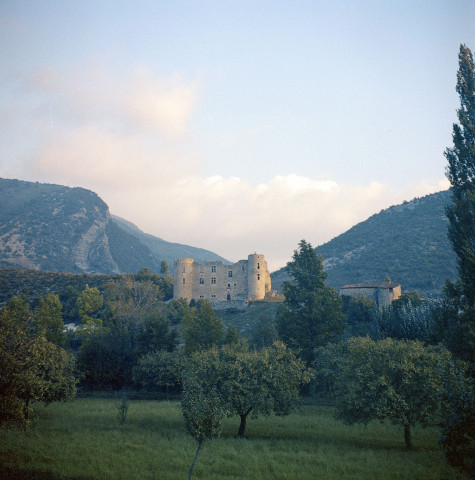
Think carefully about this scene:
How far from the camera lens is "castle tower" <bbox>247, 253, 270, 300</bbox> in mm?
93625

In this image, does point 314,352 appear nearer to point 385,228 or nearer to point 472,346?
point 472,346

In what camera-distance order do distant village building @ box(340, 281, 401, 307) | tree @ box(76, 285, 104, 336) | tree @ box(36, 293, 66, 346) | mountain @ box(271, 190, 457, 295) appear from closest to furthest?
tree @ box(36, 293, 66, 346)
distant village building @ box(340, 281, 401, 307)
tree @ box(76, 285, 104, 336)
mountain @ box(271, 190, 457, 295)

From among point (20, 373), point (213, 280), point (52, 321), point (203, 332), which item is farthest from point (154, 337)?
point (213, 280)

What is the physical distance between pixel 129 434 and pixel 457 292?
22269 millimetres

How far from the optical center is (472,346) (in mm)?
28859

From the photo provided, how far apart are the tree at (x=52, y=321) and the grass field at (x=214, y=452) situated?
2305cm

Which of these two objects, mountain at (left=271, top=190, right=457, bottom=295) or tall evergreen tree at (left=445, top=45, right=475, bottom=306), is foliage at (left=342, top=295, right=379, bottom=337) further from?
tall evergreen tree at (left=445, top=45, right=475, bottom=306)

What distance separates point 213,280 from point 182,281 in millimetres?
6597

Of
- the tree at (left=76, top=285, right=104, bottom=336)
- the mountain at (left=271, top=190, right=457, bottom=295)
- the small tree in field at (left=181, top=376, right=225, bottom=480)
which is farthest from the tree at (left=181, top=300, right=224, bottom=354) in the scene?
the mountain at (left=271, top=190, right=457, bottom=295)

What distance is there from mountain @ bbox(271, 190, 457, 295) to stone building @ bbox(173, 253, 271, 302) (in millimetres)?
22014

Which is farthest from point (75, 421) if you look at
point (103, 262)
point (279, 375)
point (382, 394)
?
point (103, 262)

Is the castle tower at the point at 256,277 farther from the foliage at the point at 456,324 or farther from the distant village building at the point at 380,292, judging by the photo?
the foliage at the point at 456,324

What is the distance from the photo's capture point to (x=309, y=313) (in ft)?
165

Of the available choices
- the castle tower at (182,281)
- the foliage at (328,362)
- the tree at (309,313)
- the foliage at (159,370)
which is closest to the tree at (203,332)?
the foliage at (159,370)
